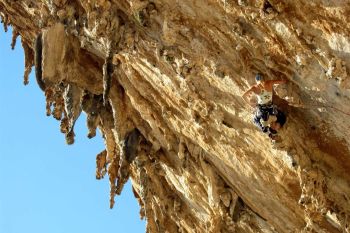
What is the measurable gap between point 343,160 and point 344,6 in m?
3.47

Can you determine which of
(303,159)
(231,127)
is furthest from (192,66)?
(303,159)

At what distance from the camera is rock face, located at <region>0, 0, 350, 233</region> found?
10602 millimetres

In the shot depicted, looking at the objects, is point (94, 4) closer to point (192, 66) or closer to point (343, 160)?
point (192, 66)

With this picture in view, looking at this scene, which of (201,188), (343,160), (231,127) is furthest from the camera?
(201,188)

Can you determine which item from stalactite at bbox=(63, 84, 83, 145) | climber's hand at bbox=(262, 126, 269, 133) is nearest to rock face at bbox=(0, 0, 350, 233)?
stalactite at bbox=(63, 84, 83, 145)

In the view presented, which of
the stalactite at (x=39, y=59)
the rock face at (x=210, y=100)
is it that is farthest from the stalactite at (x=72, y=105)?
the stalactite at (x=39, y=59)

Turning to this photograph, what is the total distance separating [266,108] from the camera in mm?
11016

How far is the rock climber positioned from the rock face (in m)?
0.25

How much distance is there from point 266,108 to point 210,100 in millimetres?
2265

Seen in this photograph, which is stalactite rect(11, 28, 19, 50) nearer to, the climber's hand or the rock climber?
the rock climber

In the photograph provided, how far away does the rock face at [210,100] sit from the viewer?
10.6 meters

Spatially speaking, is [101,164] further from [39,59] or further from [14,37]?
[14,37]

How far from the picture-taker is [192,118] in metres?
13.8

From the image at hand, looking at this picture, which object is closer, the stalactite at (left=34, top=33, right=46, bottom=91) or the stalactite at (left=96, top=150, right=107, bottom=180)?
the stalactite at (left=34, top=33, right=46, bottom=91)
